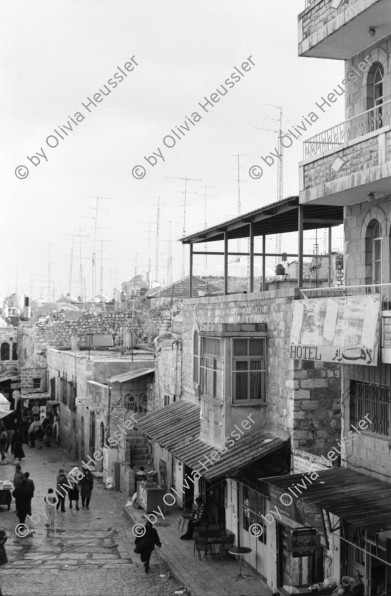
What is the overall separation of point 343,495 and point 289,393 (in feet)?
12.4

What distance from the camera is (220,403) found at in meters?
16.6

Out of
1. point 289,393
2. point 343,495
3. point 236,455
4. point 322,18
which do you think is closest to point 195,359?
point 236,455

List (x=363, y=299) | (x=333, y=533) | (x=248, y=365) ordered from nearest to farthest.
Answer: (x=363, y=299), (x=333, y=533), (x=248, y=365)

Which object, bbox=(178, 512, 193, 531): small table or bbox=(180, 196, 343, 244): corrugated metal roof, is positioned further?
bbox=(178, 512, 193, 531): small table

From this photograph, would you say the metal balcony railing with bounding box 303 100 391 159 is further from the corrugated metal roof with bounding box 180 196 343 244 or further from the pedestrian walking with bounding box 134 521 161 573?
the pedestrian walking with bounding box 134 521 161 573

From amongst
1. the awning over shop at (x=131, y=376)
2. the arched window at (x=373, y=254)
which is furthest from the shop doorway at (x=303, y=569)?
the awning over shop at (x=131, y=376)

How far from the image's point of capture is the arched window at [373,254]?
43.5ft

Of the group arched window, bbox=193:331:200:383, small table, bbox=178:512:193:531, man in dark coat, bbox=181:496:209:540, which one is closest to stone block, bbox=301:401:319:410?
man in dark coat, bbox=181:496:209:540

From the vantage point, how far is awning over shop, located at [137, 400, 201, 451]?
19.3m

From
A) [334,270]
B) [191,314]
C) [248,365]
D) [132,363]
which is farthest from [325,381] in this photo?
[132,363]

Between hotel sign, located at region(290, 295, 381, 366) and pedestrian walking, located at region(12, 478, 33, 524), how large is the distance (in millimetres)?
9052

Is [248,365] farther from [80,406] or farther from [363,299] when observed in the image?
[80,406]

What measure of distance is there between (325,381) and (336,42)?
6041 millimetres

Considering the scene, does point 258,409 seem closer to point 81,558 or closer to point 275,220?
point 275,220
